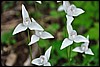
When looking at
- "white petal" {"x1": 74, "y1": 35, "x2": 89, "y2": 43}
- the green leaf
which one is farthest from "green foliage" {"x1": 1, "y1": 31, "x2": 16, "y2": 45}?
"white petal" {"x1": 74, "y1": 35, "x2": 89, "y2": 43}

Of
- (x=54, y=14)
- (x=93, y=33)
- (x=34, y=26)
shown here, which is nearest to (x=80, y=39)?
(x=34, y=26)

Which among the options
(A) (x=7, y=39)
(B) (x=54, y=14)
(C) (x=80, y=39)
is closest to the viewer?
(C) (x=80, y=39)

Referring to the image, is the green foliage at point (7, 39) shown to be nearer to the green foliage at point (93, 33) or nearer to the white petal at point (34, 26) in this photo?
the green foliage at point (93, 33)

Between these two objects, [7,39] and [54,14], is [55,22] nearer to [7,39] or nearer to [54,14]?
[54,14]

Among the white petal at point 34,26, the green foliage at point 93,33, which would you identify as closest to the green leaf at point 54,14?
the green foliage at point 93,33

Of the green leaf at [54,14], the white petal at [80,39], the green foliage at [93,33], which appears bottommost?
the green foliage at [93,33]

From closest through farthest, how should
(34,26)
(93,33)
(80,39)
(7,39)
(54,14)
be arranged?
(34,26)
(80,39)
(7,39)
(93,33)
(54,14)

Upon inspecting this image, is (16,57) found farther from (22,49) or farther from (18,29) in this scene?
(18,29)

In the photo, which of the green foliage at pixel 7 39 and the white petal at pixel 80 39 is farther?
the green foliage at pixel 7 39
